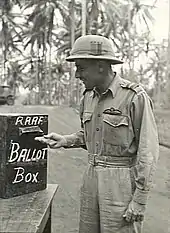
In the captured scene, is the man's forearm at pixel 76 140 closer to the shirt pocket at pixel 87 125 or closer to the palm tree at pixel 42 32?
the shirt pocket at pixel 87 125

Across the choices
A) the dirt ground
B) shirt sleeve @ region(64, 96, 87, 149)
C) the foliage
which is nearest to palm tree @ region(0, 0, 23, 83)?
the foliage

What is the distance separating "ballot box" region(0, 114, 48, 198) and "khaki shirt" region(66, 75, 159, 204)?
0.98 feet

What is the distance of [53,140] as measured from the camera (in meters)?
2.94

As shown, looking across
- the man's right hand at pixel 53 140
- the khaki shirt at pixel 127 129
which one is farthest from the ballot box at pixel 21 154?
the khaki shirt at pixel 127 129

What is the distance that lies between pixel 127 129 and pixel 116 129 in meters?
0.06

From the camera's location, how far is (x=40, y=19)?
40.8m

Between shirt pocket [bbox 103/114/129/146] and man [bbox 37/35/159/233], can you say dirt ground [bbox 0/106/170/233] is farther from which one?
shirt pocket [bbox 103/114/129/146]

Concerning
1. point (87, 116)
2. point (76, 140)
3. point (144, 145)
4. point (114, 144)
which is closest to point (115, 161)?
point (114, 144)

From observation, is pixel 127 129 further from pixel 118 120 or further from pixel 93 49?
pixel 93 49

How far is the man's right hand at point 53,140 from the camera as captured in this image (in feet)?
9.26

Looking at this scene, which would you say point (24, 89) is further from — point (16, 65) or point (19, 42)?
point (19, 42)

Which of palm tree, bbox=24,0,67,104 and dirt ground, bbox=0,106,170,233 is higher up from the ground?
palm tree, bbox=24,0,67,104

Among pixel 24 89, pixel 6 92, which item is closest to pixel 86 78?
pixel 6 92

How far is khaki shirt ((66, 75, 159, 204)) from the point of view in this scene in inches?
102
